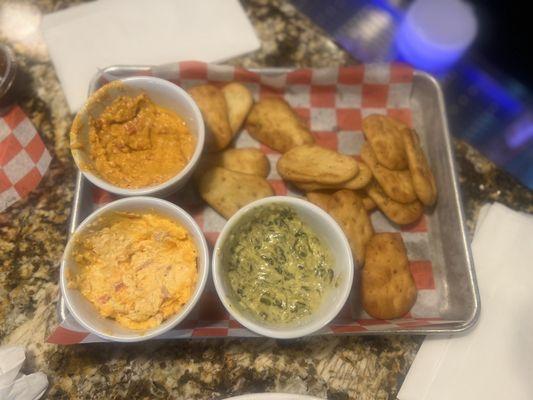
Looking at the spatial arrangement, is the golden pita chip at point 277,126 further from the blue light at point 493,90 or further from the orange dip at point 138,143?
the blue light at point 493,90

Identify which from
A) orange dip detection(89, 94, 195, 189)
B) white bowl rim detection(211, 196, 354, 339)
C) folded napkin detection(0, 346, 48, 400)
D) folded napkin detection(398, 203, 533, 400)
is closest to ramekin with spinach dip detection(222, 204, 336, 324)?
white bowl rim detection(211, 196, 354, 339)

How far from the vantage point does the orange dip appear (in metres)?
1.25

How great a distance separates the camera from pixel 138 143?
129cm

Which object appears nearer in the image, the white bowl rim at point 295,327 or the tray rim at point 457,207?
the white bowl rim at point 295,327

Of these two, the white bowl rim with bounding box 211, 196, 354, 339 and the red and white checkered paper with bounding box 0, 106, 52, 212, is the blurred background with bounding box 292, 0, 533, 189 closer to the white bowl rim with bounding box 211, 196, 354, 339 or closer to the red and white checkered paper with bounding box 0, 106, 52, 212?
the white bowl rim with bounding box 211, 196, 354, 339

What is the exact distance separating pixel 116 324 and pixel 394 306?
66 cm

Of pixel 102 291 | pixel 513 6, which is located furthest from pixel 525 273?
pixel 102 291

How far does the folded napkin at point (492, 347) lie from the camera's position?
47.3 inches

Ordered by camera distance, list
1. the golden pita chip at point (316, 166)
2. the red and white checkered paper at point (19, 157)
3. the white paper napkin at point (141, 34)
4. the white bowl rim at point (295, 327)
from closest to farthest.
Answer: the white bowl rim at point (295, 327) < the golden pita chip at point (316, 166) < the red and white checkered paper at point (19, 157) < the white paper napkin at point (141, 34)

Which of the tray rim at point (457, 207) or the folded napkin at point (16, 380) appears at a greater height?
the tray rim at point (457, 207)

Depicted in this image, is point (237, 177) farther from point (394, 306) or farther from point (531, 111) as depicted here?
point (531, 111)

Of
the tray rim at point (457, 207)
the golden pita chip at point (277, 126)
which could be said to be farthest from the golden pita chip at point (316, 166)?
the tray rim at point (457, 207)

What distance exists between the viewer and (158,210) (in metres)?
1.16

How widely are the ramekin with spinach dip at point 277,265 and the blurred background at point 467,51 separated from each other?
65cm
